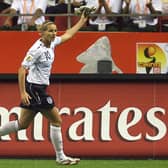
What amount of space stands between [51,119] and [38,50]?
0.99 meters

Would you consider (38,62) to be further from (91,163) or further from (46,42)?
(91,163)

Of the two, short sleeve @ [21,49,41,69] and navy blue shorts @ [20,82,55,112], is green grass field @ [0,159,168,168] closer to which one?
navy blue shorts @ [20,82,55,112]

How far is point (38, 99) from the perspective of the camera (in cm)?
936

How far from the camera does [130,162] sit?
10.3 meters

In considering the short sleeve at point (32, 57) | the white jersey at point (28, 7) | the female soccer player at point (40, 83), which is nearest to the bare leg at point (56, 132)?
the female soccer player at point (40, 83)

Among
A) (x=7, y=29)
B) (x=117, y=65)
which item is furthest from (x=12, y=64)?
(x=117, y=65)

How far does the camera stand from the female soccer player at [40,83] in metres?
9.16

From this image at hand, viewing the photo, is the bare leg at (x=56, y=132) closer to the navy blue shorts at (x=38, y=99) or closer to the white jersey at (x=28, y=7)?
the navy blue shorts at (x=38, y=99)

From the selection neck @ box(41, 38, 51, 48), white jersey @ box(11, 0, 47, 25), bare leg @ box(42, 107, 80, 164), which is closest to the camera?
neck @ box(41, 38, 51, 48)

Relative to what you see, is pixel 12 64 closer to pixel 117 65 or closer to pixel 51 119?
pixel 117 65

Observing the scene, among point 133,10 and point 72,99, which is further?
point 133,10

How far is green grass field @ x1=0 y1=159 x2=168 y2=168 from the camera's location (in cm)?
967

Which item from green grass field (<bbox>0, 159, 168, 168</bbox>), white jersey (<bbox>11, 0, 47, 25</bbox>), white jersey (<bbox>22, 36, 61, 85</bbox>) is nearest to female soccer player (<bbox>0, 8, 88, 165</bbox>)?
white jersey (<bbox>22, 36, 61, 85</bbox>)

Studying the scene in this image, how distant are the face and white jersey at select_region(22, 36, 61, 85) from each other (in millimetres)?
125
